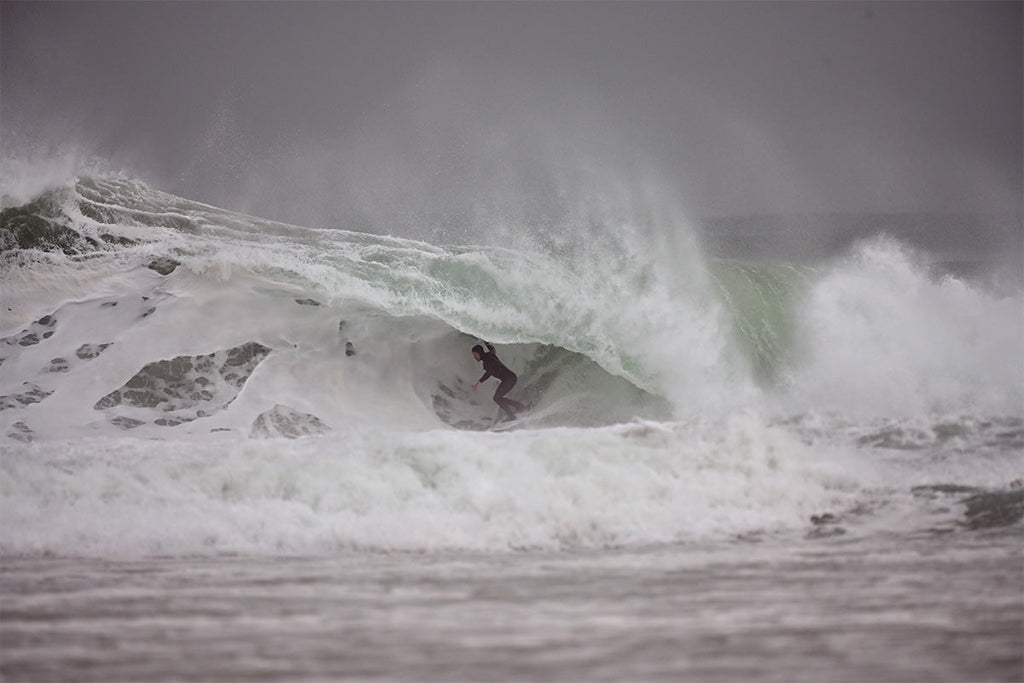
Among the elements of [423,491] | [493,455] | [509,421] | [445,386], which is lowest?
[423,491]

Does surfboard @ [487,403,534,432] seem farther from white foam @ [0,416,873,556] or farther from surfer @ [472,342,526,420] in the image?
white foam @ [0,416,873,556]

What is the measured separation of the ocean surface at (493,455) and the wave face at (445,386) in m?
0.03

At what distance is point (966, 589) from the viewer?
490 centimetres

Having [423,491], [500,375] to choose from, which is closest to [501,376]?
[500,375]

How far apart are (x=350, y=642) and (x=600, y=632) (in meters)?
1.00

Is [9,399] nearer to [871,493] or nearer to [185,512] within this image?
[185,512]

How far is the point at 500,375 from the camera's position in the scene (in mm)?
10805

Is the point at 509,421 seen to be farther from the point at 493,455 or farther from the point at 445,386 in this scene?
the point at 493,455

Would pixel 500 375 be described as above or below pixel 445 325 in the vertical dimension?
below

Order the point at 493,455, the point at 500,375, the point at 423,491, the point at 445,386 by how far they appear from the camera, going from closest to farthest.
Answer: the point at 423,491 → the point at 493,455 → the point at 500,375 → the point at 445,386

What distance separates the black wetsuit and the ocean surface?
0.30 metres

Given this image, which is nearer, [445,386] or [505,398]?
[505,398]

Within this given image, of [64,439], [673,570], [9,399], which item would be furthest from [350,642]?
[9,399]

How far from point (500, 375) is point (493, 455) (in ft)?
11.1
